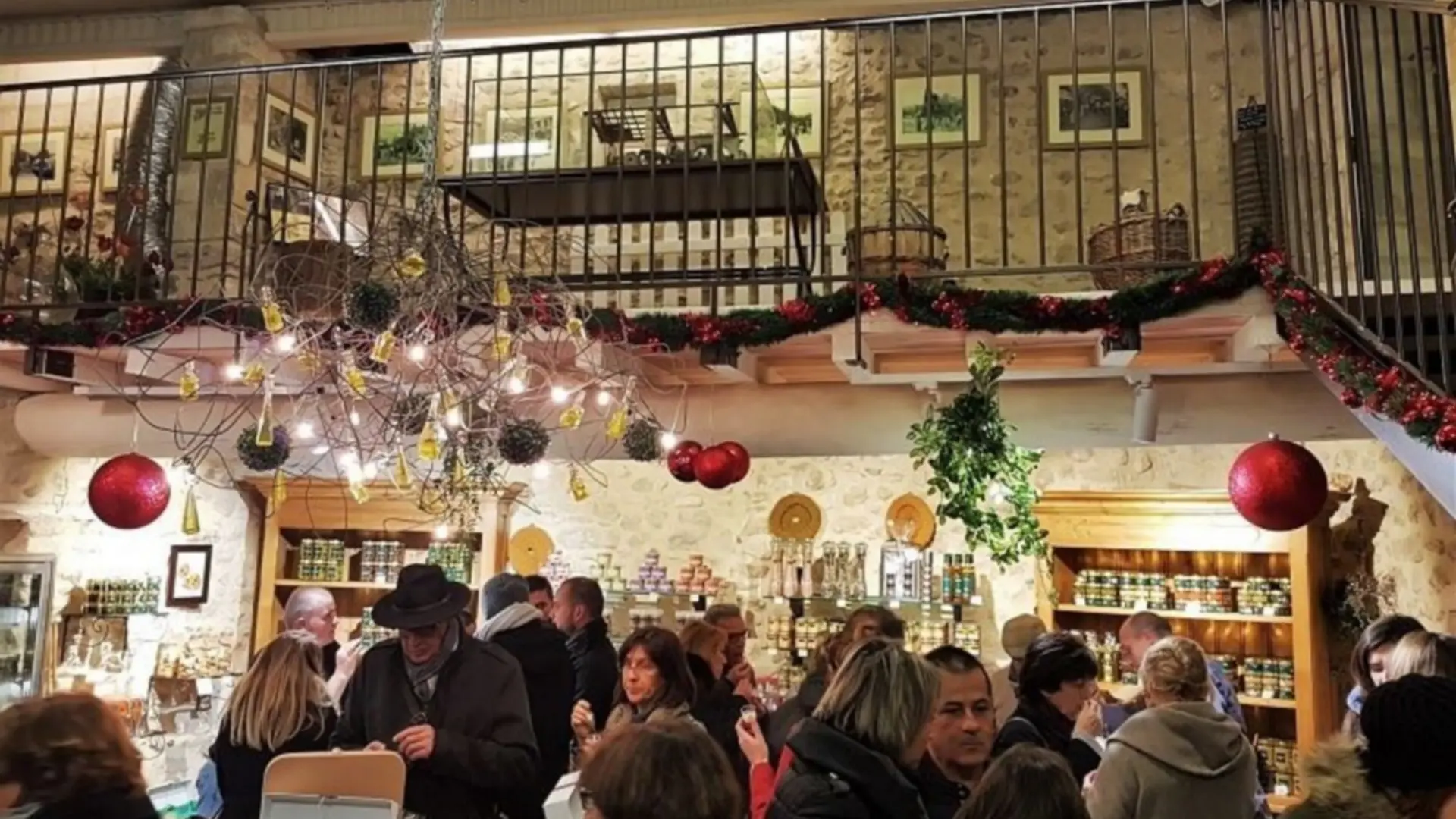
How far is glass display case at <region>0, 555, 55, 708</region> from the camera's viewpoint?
650cm

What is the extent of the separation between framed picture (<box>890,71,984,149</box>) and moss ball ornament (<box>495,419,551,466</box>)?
442 centimetres

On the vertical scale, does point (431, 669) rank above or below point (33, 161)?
below

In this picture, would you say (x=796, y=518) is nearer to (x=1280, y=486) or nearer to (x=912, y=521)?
(x=912, y=521)

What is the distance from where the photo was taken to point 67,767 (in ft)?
6.42

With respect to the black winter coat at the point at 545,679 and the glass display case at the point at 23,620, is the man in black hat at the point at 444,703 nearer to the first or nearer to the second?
the black winter coat at the point at 545,679

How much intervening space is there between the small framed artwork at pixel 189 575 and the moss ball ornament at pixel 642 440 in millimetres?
4318

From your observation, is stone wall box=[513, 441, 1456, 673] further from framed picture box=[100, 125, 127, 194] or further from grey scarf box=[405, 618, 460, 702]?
framed picture box=[100, 125, 127, 194]

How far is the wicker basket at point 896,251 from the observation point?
4.39 meters

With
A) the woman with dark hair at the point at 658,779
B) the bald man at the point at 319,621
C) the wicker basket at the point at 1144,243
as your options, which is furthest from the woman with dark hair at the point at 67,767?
the wicker basket at the point at 1144,243

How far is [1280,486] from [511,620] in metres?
2.55

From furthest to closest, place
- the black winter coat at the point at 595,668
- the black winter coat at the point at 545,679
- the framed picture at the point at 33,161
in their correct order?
the framed picture at the point at 33,161 < the black winter coat at the point at 595,668 < the black winter coat at the point at 545,679

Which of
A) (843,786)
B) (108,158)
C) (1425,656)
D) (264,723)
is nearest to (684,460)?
(264,723)

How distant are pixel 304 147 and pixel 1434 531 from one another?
7.24 m

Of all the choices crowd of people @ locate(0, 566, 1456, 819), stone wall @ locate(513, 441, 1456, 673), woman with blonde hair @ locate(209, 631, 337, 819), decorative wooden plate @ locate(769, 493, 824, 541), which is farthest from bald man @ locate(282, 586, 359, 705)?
decorative wooden plate @ locate(769, 493, 824, 541)
